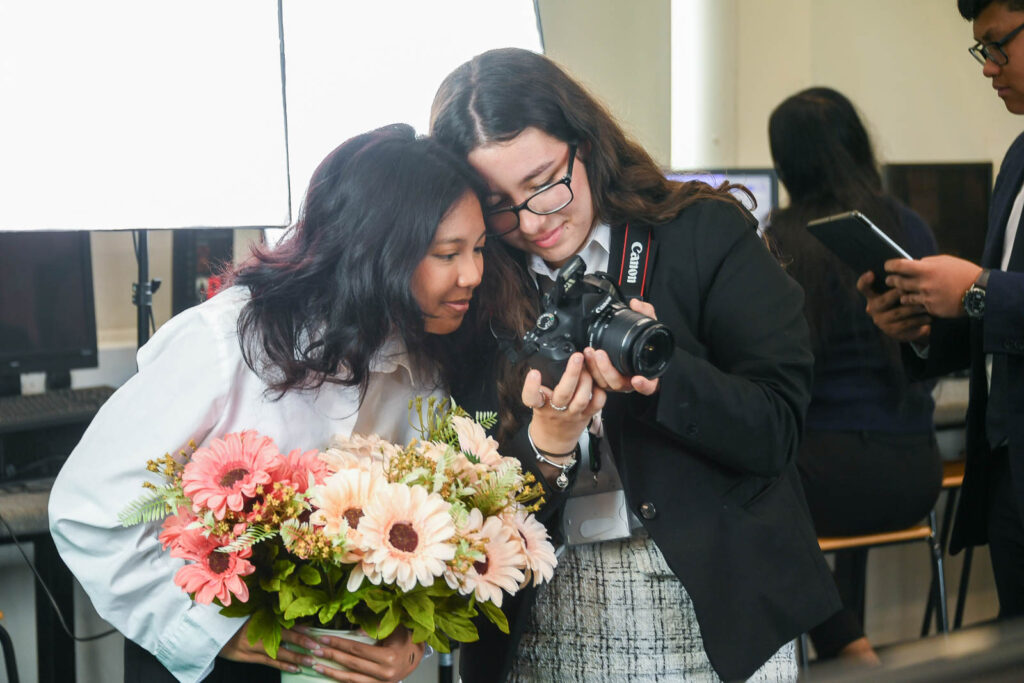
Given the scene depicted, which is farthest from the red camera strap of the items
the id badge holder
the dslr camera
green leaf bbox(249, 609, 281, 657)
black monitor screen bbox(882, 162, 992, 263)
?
black monitor screen bbox(882, 162, 992, 263)

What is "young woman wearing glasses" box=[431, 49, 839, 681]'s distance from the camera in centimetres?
116

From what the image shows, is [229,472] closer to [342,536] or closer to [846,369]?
[342,536]

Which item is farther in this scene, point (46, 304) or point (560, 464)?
point (46, 304)

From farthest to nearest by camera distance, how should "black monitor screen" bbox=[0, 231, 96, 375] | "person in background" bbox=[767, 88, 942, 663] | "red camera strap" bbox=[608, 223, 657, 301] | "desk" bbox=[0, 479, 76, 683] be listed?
Result: 1. "person in background" bbox=[767, 88, 942, 663]
2. "black monitor screen" bbox=[0, 231, 96, 375]
3. "desk" bbox=[0, 479, 76, 683]
4. "red camera strap" bbox=[608, 223, 657, 301]

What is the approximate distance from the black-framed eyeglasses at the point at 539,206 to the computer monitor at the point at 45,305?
1.24 metres

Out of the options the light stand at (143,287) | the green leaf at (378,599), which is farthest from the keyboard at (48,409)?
the green leaf at (378,599)

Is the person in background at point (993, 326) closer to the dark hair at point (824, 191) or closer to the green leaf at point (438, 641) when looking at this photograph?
the dark hair at point (824, 191)

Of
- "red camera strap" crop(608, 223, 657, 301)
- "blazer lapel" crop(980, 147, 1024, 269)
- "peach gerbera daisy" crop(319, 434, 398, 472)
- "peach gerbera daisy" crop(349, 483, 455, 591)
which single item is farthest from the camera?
"blazer lapel" crop(980, 147, 1024, 269)

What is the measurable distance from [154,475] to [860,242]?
1328 millimetres

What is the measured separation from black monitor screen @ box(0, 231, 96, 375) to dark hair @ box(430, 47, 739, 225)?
3.89 ft

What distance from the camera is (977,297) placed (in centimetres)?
155

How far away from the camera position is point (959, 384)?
11.0ft

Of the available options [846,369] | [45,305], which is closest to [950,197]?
[846,369]

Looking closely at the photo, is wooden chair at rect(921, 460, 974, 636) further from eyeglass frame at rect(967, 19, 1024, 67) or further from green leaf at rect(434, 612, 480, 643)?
green leaf at rect(434, 612, 480, 643)
